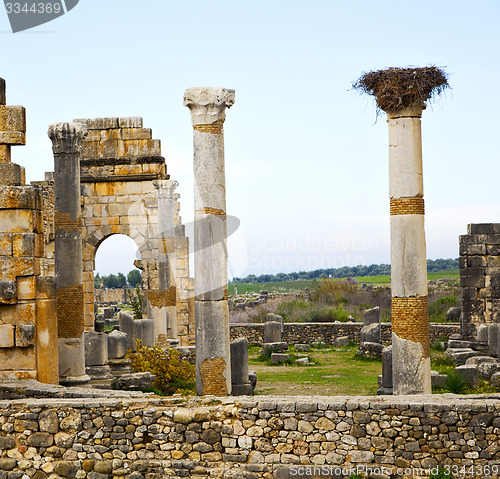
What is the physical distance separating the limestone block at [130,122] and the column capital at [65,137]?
6233 millimetres

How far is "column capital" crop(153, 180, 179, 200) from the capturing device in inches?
799

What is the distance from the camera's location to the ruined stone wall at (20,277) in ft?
39.8

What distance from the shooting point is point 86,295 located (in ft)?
66.2

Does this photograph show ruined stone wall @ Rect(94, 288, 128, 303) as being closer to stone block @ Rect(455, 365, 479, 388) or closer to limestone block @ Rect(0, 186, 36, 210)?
stone block @ Rect(455, 365, 479, 388)

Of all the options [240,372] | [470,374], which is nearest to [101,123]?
[240,372]

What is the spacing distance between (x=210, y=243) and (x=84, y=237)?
29.2 feet

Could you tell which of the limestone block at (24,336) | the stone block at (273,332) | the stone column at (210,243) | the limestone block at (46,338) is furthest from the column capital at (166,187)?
the limestone block at (24,336)

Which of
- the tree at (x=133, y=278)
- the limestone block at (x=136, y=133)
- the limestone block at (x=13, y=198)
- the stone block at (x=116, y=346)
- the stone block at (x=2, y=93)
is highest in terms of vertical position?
the limestone block at (x=136, y=133)

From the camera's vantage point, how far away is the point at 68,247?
1457cm

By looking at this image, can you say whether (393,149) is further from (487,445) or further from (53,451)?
(53,451)

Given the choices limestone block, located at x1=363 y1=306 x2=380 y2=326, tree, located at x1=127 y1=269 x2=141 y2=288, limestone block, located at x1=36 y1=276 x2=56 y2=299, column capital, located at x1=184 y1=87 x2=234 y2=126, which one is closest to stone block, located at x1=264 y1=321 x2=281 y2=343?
limestone block, located at x1=363 y1=306 x2=380 y2=326

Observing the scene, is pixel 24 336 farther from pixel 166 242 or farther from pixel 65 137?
pixel 166 242

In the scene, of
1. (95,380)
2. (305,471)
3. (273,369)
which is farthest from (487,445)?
(273,369)

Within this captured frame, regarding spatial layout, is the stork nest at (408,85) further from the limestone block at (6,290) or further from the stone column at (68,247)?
the limestone block at (6,290)
